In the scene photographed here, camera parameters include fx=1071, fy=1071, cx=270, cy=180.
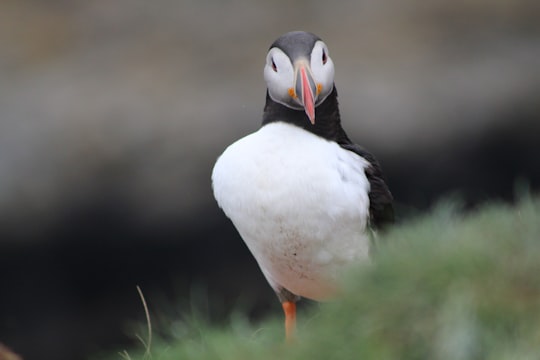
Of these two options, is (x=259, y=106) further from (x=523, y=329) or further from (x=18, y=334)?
(x=523, y=329)

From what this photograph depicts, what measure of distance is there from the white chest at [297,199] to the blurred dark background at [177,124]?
336cm

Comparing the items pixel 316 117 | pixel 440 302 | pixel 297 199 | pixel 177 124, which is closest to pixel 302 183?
pixel 297 199

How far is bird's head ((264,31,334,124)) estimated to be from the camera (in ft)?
12.2

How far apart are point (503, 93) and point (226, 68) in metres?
2.10

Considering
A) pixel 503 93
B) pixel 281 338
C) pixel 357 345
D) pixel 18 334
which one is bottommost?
pixel 18 334

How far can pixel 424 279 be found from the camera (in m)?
2.42

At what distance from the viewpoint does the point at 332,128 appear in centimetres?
407

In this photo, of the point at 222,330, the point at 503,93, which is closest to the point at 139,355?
the point at 222,330

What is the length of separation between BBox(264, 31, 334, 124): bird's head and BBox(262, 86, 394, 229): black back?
72mm

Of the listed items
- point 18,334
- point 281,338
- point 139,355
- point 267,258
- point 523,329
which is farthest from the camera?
point 18,334

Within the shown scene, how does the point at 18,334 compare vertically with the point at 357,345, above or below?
below

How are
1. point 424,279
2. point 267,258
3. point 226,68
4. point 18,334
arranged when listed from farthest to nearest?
point 226,68 → point 18,334 → point 267,258 → point 424,279

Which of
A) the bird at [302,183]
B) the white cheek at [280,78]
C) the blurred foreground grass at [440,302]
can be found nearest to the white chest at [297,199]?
the bird at [302,183]

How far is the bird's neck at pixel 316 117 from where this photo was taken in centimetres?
401
